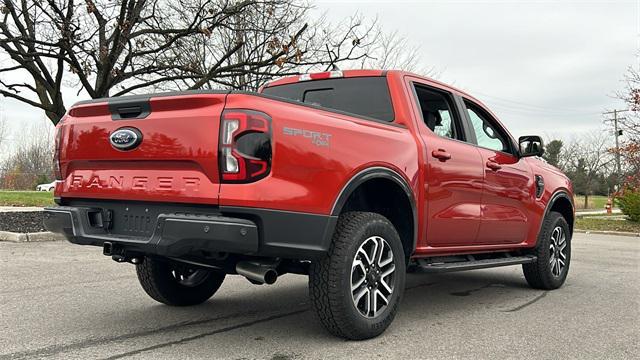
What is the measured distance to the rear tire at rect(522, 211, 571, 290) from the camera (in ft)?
19.8

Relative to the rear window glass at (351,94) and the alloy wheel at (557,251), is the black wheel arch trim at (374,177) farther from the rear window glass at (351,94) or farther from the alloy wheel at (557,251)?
the alloy wheel at (557,251)

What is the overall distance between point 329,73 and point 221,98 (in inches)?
71.7

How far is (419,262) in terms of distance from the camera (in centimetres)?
448

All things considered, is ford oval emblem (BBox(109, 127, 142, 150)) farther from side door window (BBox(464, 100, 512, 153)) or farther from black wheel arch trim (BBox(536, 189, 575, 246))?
black wheel arch trim (BBox(536, 189, 575, 246))

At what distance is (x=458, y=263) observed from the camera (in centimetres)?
470

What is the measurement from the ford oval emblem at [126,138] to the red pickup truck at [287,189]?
1 cm

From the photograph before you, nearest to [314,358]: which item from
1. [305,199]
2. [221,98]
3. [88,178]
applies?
[305,199]

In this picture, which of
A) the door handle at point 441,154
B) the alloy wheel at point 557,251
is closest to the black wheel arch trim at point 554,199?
the alloy wheel at point 557,251

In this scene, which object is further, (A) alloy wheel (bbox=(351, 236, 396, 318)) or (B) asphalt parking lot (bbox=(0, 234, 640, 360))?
(A) alloy wheel (bbox=(351, 236, 396, 318))

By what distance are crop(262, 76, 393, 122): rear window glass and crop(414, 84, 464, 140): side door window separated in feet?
1.05

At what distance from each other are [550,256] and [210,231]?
173 inches

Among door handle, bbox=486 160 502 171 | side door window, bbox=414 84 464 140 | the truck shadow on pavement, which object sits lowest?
the truck shadow on pavement

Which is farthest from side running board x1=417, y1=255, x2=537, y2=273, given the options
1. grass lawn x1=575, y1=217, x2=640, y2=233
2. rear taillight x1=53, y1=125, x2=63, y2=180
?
grass lawn x1=575, y1=217, x2=640, y2=233

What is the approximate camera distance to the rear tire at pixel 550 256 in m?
6.02
